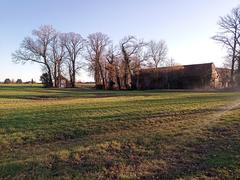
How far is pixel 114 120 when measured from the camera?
496 inches

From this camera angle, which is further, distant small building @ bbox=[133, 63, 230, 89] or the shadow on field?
distant small building @ bbox=[133, 63, 230, 89]

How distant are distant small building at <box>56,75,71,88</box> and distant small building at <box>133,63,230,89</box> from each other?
19.7 metres

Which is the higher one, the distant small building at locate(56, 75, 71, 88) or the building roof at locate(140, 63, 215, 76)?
the building roof at locate(140, 63, 215, 76)

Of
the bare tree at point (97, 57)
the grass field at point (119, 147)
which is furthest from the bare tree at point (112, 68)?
the grass field at point (119, 147)

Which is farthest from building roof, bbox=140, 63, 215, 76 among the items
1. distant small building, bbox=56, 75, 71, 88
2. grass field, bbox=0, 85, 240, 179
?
grass field, bbox=0, 85, 240, 179

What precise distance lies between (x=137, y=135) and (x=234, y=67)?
52.8 m

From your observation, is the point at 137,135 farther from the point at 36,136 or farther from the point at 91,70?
the point at 91,70

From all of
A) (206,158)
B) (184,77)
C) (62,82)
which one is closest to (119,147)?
(206,158)

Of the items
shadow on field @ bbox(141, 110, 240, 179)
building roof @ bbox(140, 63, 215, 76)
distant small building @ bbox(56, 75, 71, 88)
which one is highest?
building roof @ bbox(140, 63, 215, 76)

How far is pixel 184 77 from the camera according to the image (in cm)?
6538

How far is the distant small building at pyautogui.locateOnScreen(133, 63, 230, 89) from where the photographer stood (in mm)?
62531

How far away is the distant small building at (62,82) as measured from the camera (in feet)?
253

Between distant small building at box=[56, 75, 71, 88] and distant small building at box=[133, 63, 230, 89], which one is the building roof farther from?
distant small building at box=[56, 75, 71, 88]

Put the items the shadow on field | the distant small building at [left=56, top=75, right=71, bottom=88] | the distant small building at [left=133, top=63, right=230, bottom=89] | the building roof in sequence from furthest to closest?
the distant small building at [left=56, top=75, right=71, bottom=88], the building roof, the distant small building at [left=133, top=63, right=230, bottom=89], the shadow on field
